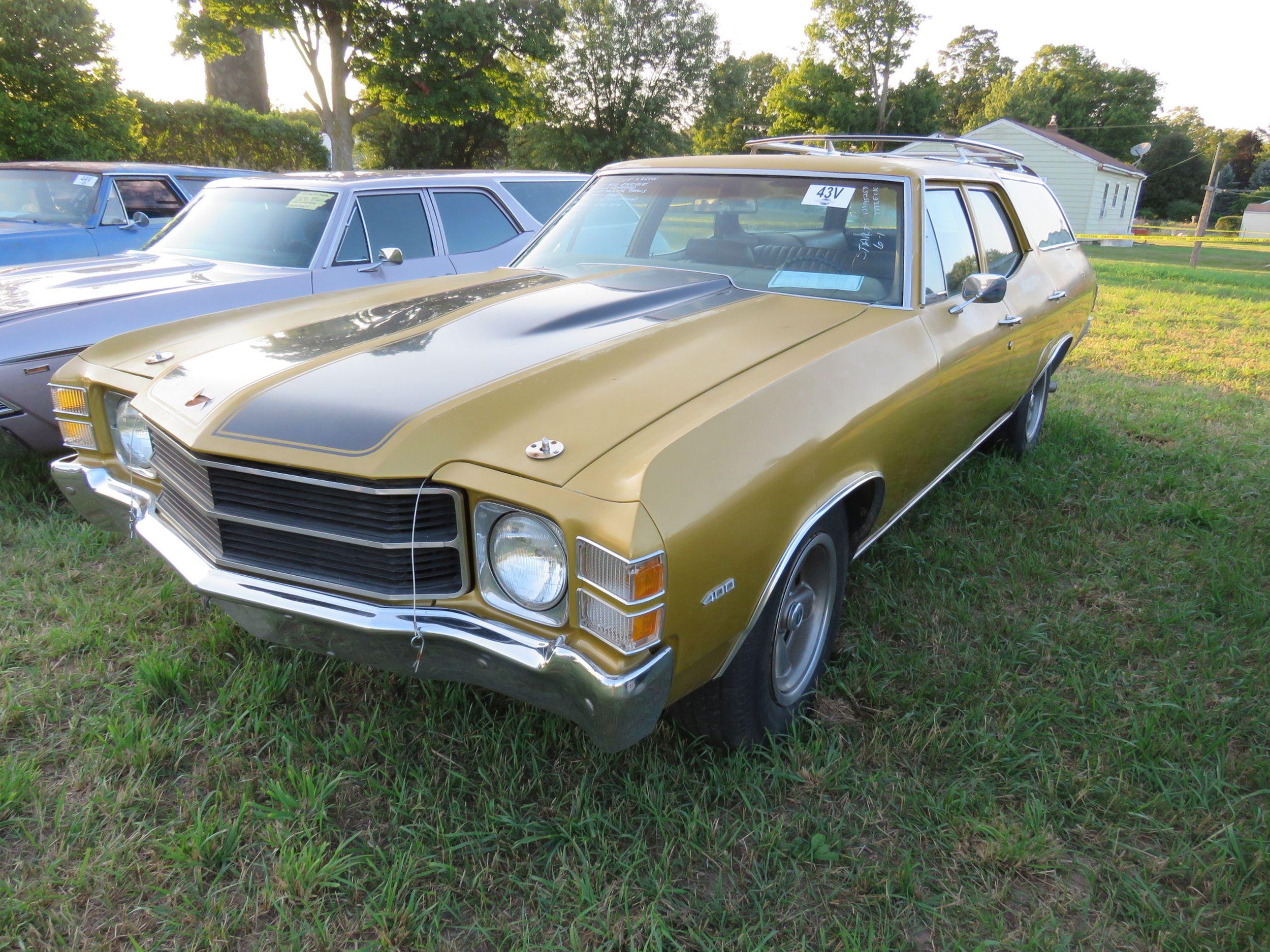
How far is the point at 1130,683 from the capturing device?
8.61 ft

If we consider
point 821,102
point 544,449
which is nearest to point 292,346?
point 544,449

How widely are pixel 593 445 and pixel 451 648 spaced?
53cm

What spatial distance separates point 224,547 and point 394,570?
1.72 feet

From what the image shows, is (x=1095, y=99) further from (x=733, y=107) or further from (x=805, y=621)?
(x=805, y=621)

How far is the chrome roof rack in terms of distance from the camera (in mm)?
3588

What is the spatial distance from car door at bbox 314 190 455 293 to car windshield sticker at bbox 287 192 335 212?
172 mm

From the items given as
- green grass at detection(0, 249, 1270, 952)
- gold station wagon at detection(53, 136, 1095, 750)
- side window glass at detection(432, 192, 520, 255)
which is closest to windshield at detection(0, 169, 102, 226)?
side window glass at detection(432, 192, 520, 255)

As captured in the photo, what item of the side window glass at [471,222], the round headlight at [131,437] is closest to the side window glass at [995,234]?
the side window glass at [471,222]

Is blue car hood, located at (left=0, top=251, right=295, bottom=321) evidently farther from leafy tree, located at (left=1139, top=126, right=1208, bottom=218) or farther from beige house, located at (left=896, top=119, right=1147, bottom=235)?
leafy tree, located at (left=1139, top=126, right=1208, bottom=218)

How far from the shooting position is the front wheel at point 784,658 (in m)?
2.05

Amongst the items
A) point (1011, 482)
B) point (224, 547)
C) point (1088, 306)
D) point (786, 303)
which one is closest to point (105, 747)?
point (224, 547)

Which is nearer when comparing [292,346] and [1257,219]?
[292,346]

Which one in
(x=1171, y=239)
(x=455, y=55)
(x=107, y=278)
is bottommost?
(x=1171, y=239)

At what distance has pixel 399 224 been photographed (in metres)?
4.93
